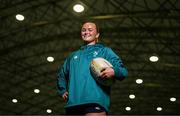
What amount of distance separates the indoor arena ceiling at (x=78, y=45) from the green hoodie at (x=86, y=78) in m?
16.0

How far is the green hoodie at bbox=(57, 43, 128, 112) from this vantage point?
4.73 metres

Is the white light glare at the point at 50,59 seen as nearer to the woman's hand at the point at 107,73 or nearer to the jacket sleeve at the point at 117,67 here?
the jacket sleeve at the point at 117,67

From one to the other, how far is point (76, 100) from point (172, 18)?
60.4 ft

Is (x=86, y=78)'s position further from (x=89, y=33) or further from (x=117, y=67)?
(x=89, y=33)

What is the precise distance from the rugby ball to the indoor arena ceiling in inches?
645

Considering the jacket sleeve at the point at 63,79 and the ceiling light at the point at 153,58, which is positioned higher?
the ceiling light at the point at 153,58

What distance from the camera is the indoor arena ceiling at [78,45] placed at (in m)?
22.2

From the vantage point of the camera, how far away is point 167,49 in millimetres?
27766

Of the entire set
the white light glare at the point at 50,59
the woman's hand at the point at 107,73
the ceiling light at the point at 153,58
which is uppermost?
the white light glare at the point at 50,59

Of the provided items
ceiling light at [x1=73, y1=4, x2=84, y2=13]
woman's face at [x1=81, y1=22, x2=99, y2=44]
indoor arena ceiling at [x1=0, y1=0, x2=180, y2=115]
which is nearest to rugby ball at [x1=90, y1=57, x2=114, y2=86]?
woman's face at [x1=81, y1=22, x2=99, y2=44]

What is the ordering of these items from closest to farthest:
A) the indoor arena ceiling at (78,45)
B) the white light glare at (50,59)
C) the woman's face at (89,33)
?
the woman's face at (89,33) → the indoor arena ceiling at (78,45) → the white light glare at (50,59)

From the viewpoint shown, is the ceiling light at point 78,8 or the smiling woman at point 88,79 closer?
the smiling woman at point 88,79

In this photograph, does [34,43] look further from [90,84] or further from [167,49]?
[90,84]

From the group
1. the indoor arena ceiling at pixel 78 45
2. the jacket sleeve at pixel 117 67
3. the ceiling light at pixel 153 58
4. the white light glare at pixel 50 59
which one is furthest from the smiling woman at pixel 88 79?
the white light glare at pixel 50 59
